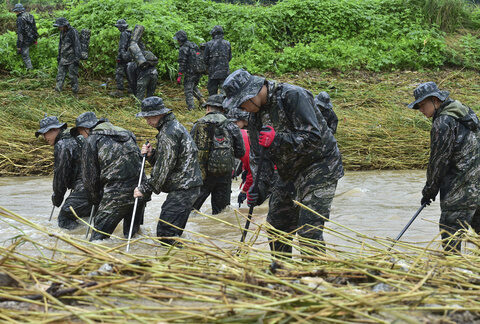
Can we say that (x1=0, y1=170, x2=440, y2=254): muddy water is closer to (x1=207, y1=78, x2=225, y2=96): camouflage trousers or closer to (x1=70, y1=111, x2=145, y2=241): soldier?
(x1=70, y1=111, x2=145, y2=241): soldier

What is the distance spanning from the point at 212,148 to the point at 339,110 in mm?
7143

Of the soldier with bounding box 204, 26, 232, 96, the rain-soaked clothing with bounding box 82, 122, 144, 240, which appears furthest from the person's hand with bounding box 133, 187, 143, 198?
the soldier with bounding box 204, 26, 232, 96

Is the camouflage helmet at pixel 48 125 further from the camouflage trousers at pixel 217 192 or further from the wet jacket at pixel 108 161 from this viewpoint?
the camouflage trousers at pixel 217 192

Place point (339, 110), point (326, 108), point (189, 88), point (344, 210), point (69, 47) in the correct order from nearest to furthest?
point (344, 210) → point (326, 108) → point (339, 110) → point (189, 88) → point (69, 47)

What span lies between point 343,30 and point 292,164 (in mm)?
17124

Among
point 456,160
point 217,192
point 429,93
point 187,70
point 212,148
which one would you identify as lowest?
point 217,192

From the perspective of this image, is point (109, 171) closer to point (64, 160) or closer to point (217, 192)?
point (64, 160)

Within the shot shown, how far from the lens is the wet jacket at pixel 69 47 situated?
15.3m

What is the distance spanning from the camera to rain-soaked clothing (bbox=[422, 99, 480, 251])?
208 inches

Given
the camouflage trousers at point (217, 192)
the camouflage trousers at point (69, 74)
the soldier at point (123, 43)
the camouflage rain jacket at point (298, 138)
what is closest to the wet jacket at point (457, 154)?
the camouflage rain jacket at point (298, 138)

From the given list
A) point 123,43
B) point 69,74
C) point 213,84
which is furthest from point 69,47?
point 213,84

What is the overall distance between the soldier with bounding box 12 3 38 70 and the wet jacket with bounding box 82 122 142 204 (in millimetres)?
11365

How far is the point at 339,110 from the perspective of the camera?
47.4 ft

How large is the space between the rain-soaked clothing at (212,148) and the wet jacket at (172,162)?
1629 mm
